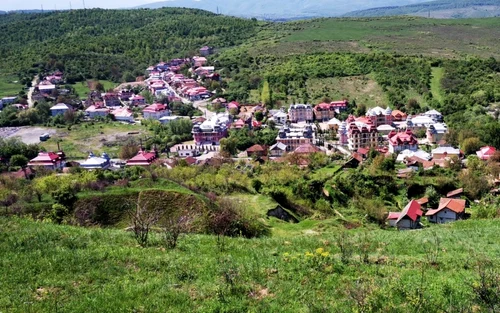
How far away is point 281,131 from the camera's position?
162 ft

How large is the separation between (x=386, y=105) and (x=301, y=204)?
125 feet

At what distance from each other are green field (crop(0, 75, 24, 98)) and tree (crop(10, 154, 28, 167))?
113 feet

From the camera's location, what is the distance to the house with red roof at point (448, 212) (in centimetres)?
2767

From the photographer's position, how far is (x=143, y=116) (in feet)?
209

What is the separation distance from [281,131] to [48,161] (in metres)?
23.5

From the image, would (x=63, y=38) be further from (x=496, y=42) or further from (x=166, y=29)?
(x=496, y=42)

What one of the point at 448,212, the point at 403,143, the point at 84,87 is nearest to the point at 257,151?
the point at 403,143

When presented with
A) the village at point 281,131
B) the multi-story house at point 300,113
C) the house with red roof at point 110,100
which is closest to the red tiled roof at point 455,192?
the village at point 281,131

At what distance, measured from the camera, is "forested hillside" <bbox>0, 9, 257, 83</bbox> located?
282ft

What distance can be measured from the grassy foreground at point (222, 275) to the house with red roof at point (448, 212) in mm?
17894

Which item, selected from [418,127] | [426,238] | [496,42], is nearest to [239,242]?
[426,238]

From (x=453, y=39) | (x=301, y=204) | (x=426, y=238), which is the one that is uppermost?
(x=453, y=39)

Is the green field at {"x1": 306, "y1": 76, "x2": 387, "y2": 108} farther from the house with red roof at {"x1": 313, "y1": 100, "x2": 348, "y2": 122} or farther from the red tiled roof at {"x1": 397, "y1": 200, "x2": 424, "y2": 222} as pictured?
the red tiled roof at {"x1": 397, "y1": 200, "x2": 424, "y2": 222}

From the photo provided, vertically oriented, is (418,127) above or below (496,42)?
below
